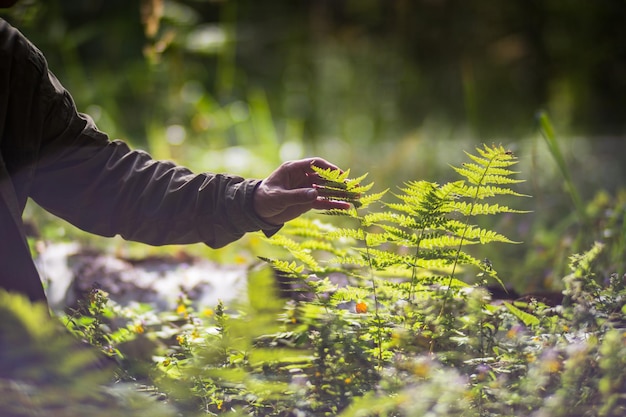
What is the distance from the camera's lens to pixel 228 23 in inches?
216

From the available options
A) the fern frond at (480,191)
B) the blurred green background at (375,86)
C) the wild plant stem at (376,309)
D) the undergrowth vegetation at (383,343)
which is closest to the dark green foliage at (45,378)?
the undergrowth vegetation at (383,343)

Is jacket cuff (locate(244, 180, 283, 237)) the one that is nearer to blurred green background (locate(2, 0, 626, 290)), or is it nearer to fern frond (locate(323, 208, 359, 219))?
fern frond (locate(323, 208, 359, 219))

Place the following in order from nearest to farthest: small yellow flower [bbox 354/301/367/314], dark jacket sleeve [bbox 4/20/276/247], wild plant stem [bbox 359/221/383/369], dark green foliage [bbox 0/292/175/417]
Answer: dark green foliage [bbox 0/292/175/417] < wild plant stem [bbox 359/221/383/369] < small yellow flower [bbox 354/301/367/314] < dark jacket sleeve [bbox 4/20/276/247]

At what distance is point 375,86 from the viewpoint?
20.8ft

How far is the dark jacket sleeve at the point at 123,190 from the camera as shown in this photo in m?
1.75

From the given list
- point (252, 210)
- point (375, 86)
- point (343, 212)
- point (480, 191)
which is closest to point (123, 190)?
point (252, 210)

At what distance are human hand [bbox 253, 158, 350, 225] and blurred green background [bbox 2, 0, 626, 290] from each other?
2.72 feet

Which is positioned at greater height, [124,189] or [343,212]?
[124,189]

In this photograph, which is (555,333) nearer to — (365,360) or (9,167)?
(365,360)

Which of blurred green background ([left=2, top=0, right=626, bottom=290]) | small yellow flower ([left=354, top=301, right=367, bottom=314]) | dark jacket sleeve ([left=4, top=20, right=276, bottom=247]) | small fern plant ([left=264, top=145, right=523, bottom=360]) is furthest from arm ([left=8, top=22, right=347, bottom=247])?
blurred green background ([left=2, top=0, right=626, bottom=290])

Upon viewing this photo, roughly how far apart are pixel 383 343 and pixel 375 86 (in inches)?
196

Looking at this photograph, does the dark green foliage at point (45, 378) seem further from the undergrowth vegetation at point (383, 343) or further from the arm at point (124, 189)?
the arm at point (124, 189)

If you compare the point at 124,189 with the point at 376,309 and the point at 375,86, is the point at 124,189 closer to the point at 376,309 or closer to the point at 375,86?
the point at 376,309

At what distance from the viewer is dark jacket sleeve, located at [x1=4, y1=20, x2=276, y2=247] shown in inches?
68.9
